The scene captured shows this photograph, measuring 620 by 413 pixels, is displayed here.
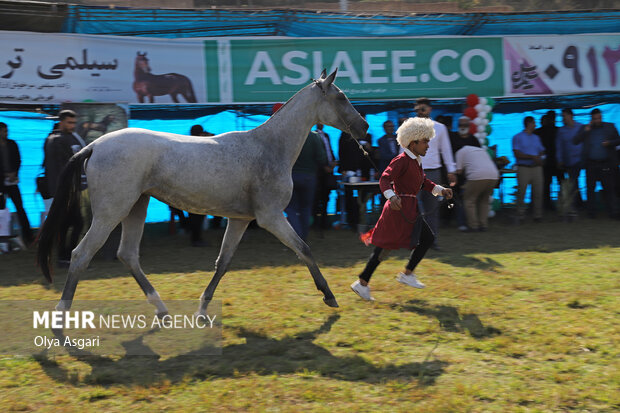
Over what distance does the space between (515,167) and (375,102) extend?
2.95 metres

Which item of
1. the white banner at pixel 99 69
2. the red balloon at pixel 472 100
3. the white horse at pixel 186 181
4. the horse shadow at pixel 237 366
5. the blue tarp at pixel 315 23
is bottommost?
the horse shadow at pixel 237 366

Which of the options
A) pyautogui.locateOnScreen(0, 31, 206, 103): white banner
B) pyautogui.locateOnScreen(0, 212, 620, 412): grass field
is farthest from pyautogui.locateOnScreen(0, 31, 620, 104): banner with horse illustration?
pyautogui.locateOnScreen(0, 212, 620, 412): grass field

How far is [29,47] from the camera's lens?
9922 mm

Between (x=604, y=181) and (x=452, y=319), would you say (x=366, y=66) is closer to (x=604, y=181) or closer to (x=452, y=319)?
(x=604, y=181)

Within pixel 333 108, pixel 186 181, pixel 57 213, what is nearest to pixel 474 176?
pixel 333 108

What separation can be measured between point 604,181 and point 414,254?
7.36 meters

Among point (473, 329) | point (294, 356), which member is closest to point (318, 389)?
point (294, 356)

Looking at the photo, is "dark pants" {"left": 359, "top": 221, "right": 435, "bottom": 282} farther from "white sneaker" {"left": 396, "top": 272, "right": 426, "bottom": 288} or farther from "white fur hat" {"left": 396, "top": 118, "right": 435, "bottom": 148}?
"white fur hat" {"left": 396, "top": 118, "right": 435, "bottom": 148}

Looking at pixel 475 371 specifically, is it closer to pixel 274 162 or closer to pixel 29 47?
pixel 274 162

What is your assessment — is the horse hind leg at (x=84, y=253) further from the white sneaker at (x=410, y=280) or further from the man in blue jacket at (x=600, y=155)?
the man in blue jacket at (x=600, y=155)

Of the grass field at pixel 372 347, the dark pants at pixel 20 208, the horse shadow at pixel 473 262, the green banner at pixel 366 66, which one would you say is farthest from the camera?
the green banner at pixel 366 66

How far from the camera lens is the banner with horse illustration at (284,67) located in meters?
10.0

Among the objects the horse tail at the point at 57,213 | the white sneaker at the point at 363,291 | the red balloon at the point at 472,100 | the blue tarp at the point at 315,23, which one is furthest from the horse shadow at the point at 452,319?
the blue tarp at the point at 315,23

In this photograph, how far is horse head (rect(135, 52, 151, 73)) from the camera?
10.5m
